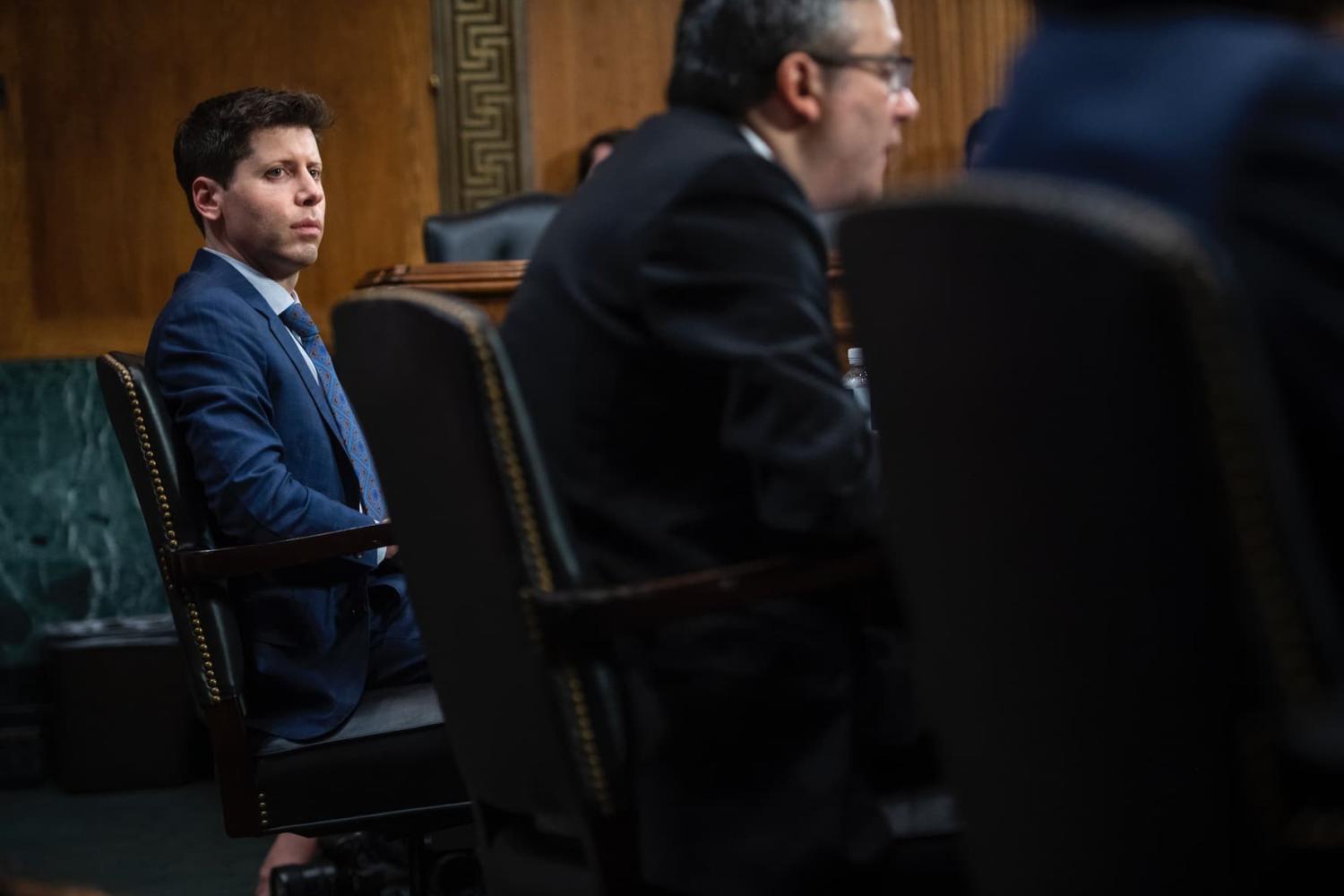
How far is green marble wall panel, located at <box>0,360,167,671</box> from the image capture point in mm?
4637

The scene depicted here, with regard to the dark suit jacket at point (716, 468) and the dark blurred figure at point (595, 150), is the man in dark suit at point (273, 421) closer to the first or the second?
the dark suit jacket at point (716, 468)

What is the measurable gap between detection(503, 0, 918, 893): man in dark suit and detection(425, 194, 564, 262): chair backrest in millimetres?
2816

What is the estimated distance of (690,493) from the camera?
1478mm

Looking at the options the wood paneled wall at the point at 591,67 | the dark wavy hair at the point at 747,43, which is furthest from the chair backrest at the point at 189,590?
the wood paneled wall at the point at 591,67

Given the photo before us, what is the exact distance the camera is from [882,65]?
5.46 feet

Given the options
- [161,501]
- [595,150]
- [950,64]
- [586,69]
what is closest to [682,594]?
[161,501]

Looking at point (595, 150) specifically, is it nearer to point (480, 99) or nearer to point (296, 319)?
point (480, 99)

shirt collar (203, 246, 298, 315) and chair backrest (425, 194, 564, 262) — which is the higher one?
shirt collar (203, 246, 298, 315)

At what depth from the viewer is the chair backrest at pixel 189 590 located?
6.84 feet

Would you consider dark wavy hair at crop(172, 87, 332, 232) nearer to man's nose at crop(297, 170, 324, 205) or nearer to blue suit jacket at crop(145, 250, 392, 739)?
man's nose at crop(297, 170, 324, 205)

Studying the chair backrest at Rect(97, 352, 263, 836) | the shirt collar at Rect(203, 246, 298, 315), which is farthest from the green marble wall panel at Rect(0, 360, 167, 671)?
the chair backrest at Rect(97, 352, 263, 836)

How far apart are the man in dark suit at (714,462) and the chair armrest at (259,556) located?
0.63 metres

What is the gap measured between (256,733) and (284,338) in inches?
22.7

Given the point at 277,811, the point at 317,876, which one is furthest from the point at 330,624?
the point at 317,876
